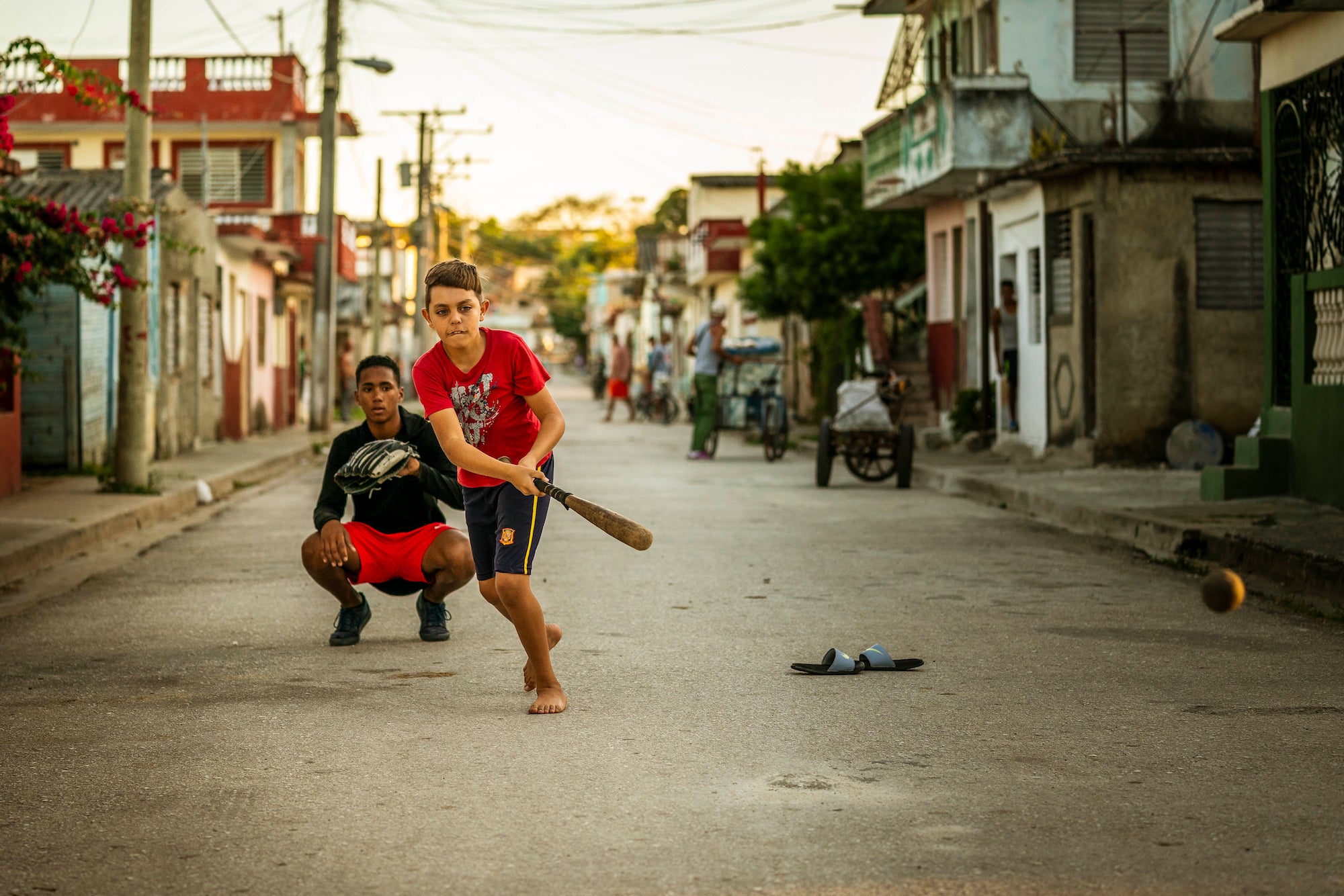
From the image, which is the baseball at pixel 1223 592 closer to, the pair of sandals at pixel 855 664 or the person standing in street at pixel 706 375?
the pair of sandals at pixel 855 664

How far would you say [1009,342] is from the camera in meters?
22.3

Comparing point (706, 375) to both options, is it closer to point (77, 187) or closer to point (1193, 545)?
point (77, 187)

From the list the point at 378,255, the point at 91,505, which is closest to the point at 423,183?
the point at 378,255

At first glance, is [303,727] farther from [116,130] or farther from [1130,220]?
[116,130]

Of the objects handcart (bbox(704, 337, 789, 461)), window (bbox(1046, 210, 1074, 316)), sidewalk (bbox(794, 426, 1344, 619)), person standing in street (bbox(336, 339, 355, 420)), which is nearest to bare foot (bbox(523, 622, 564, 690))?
sidewalk (bbox(794, 426, 1344, 619))

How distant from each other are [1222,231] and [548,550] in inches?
412

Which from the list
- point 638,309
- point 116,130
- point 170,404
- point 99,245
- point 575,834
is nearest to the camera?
point 575,834

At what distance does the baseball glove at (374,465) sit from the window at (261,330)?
25171mm

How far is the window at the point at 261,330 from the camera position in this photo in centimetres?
3191

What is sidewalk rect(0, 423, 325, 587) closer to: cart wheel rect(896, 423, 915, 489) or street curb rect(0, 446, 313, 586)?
street curb rect(0, 446, 313, 586)

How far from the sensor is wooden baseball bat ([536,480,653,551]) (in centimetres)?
555

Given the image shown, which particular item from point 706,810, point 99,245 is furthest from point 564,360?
point 706,810

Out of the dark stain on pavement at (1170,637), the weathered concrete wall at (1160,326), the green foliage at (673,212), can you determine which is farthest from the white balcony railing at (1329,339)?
the green foliage at (673,212)

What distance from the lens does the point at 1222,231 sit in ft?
61.9
